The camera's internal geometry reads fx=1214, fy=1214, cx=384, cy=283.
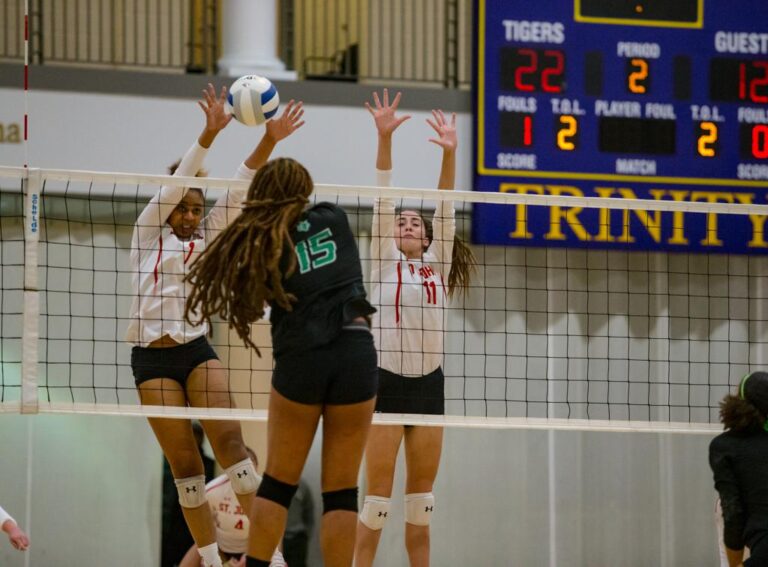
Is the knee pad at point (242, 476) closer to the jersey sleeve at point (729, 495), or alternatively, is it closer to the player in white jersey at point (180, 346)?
the player in white jersey at point (180, 346)

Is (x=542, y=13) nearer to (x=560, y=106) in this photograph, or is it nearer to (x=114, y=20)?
(x=560, y=106)

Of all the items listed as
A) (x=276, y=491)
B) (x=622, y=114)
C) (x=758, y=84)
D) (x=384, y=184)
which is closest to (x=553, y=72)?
(x=622, y=114)

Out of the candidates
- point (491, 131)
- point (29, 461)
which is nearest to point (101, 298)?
point (29, 461)

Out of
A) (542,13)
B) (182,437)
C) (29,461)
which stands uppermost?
(542,13)

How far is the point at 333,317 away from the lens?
4480 millimetres

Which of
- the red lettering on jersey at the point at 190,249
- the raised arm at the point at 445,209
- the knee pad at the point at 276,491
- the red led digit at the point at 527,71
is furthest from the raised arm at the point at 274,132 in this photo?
the red led digit at the point at 527,71

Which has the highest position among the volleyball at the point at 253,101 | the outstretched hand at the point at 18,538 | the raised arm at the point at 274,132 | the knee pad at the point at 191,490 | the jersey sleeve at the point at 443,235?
the volleyball at the point at 253,101

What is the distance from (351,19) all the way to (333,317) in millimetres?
8027

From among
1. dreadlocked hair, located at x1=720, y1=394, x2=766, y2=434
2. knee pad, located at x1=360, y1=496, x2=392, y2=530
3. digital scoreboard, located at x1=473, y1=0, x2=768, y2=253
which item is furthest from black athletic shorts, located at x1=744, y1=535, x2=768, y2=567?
digital scoreboard, located at x1=473, y1=0, x2=768, y2=253

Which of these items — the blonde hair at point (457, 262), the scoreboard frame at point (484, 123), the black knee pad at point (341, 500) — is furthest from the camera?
the scoreboard frame at point (484, 123)

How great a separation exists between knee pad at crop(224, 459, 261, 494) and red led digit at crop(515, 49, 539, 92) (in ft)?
16.8

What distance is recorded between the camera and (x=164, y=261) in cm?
577

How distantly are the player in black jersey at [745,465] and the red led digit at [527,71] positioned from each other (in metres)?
4.65

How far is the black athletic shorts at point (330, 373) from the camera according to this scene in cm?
444
